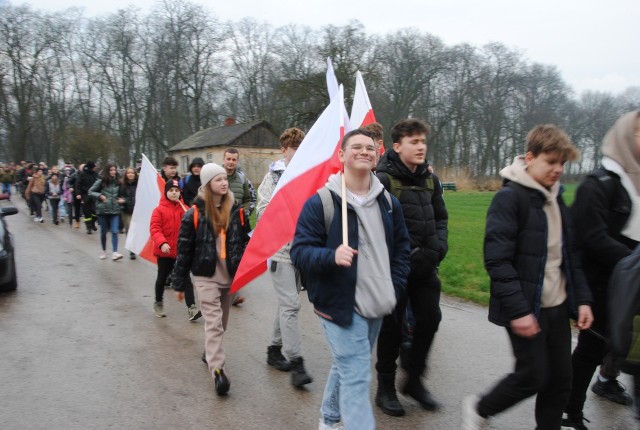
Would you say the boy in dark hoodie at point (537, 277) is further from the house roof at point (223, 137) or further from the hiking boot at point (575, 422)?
the house roof at point (223, 137)

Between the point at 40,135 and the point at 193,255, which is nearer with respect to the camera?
the point at 193,255

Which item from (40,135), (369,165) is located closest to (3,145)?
(40,135)

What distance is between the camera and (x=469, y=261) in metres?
9.31

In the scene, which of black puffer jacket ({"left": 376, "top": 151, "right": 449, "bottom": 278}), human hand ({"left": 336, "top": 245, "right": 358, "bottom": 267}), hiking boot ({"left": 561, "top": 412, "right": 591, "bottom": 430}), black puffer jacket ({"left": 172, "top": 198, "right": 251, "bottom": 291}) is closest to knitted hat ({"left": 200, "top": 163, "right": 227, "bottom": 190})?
→ black puffer jacket ({"left": 172, "top": 198, "right": 251, "bottom": 291})

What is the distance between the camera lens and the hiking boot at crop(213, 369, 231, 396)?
4043mm

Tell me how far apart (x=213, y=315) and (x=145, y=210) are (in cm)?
397

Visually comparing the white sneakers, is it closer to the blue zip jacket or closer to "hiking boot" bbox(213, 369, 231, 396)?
"hiking boot" bbox(213, 369, 231, 396)

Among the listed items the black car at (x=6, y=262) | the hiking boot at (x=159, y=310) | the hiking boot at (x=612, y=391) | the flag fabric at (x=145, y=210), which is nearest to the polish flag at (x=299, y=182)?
the hiking boot at (x=612, y=391)

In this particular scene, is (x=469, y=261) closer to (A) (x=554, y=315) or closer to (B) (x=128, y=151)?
(A) (x=554, y=315)

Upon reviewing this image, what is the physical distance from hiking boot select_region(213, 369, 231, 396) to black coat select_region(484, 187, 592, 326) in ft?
7.18

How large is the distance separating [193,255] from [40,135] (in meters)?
59.4

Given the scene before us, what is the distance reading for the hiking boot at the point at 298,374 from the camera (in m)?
4.20

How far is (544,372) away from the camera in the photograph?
2895 mm

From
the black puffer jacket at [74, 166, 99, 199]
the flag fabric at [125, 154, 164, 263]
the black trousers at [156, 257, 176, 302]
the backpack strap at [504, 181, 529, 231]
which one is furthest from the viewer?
the black puffer jacket at [74, 166, 99, 199]
